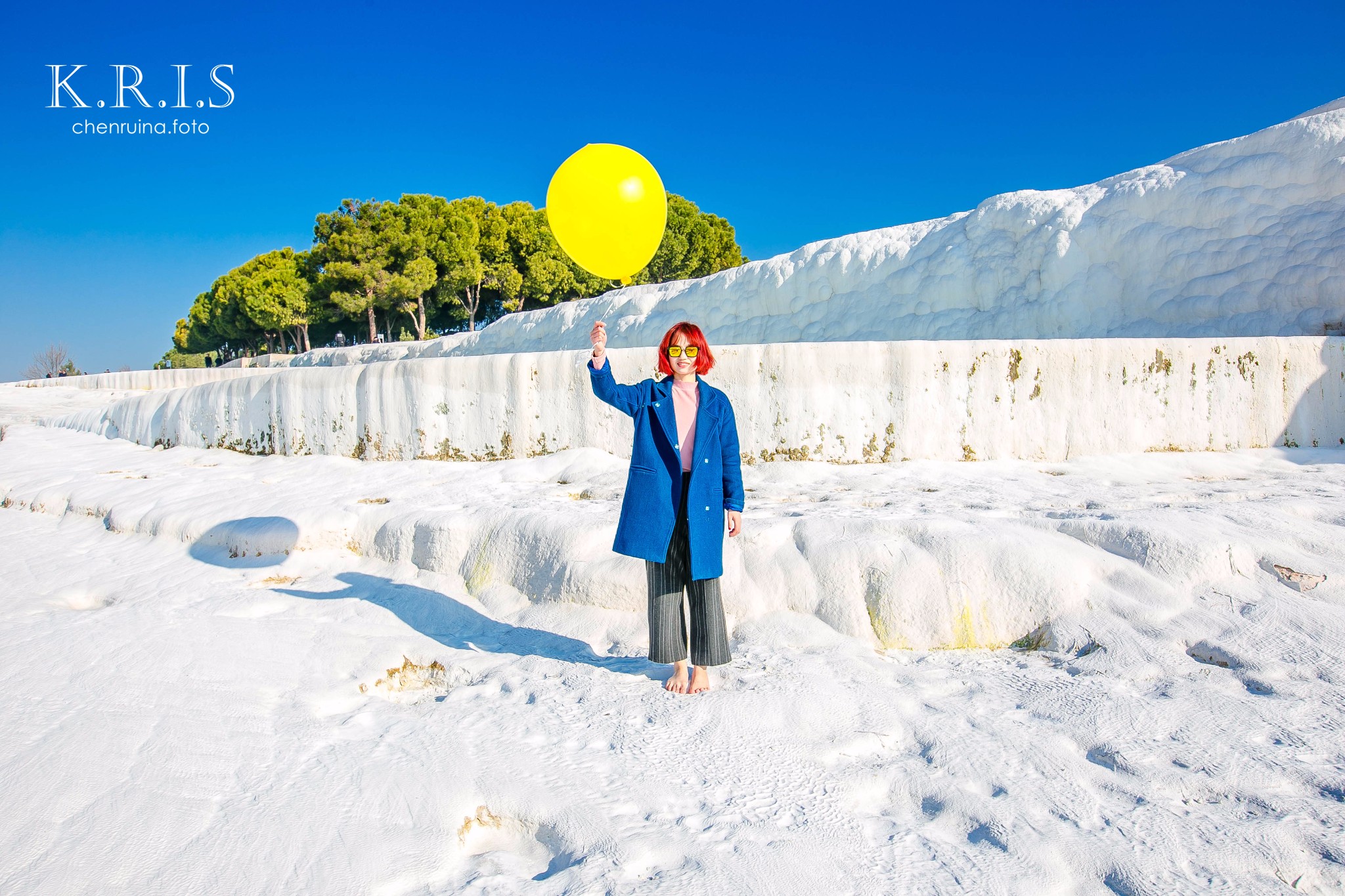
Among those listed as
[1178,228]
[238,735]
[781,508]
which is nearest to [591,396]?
[781,508]

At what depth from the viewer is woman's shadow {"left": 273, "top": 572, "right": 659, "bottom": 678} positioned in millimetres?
2748

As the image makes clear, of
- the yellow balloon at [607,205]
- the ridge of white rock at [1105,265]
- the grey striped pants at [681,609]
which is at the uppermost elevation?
the ridge of white rock at [1105,265]

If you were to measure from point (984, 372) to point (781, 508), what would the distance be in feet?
6.33

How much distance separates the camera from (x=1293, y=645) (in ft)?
7.48

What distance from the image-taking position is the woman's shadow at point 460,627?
275 cm

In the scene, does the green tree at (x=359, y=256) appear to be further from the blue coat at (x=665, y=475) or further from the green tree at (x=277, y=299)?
the blue coat at (x=665, y=475)

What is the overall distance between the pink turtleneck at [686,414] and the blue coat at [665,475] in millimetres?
17

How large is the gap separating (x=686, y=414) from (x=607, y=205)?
0.96m

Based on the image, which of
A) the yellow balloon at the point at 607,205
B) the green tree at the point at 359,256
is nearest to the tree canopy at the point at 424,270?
the green tree at the point at 359,256

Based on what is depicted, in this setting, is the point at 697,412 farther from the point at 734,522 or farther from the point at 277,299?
the point at 277,299

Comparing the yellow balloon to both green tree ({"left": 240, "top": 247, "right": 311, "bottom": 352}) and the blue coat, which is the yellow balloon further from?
green tree ({"left": 240, "top": 247, "right": 311, "bottom": 352})

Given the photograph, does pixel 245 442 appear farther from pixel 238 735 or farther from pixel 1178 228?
pixel 1178 228

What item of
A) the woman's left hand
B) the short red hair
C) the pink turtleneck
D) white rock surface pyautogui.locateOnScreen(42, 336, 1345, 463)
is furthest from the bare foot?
white rock surface pyautogui.locateOnScreen(42, 336, 1345, 463)

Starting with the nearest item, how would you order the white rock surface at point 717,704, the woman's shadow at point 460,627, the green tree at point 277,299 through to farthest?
the white rock surface at point 717,704 < the woman's shadow at point 460,627 < the green tree at point 277,299
